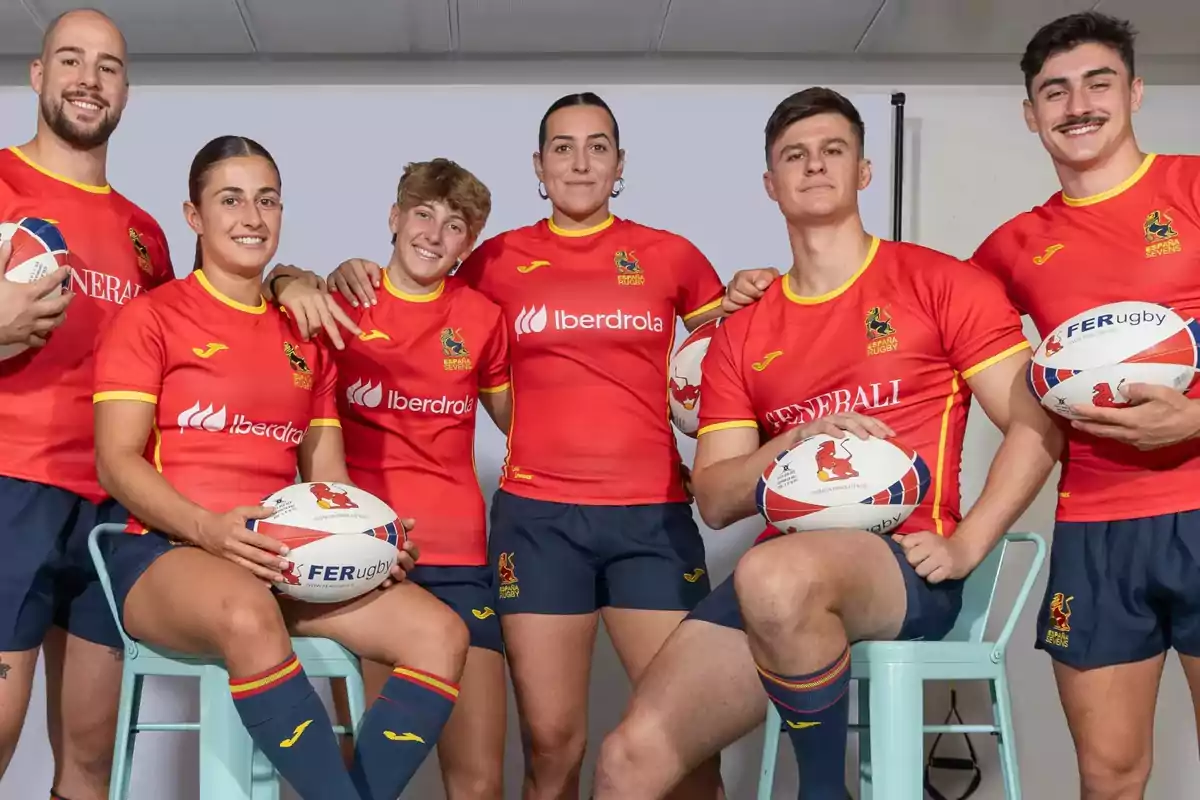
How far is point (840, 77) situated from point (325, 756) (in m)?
2.80

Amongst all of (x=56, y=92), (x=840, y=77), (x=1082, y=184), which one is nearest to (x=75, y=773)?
(x=56, y=92)

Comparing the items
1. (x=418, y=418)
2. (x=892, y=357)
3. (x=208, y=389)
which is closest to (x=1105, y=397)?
(x=892, y=357)

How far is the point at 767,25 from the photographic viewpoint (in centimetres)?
363

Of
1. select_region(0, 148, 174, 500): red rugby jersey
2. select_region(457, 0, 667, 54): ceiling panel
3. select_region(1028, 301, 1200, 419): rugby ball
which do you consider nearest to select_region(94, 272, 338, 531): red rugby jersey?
select_region(0, 148, 174, 500): red rugby jersey

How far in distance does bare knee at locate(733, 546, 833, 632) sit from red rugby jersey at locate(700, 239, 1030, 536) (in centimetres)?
33

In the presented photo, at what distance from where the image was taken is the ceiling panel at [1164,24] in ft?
11.5

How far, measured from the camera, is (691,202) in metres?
3.75

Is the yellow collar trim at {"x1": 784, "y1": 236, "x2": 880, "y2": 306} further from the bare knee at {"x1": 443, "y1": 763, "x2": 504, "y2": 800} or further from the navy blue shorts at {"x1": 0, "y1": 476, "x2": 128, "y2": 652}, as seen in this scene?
the navy blue shorts at {"x1": 0, "y1": 476, "x2": 128, "y2": 652}

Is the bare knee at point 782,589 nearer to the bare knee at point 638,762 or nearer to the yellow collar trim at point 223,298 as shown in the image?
the bare knee at point 638,762

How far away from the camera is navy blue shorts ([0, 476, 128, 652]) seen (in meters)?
2.18

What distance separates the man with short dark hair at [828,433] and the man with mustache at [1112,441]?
0.43ft

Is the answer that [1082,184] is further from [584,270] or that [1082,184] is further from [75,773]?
[75,773]

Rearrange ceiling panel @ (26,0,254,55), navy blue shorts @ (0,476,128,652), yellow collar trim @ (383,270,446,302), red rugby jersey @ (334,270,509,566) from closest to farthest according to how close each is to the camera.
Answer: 1. navy blue shorts @ (0,476,128,652)
2. red rugby jersey @ (334,270,509,566)
3. yellow collar trim @ (383,270,446,302)
4. ceiling panel @ (26,0,254,55)

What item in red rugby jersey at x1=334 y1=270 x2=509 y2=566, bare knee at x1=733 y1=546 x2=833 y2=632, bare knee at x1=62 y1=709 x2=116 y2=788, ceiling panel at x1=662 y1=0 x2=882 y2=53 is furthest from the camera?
ceiling panel at x1=662 y1=0 x2=882 y2=53
